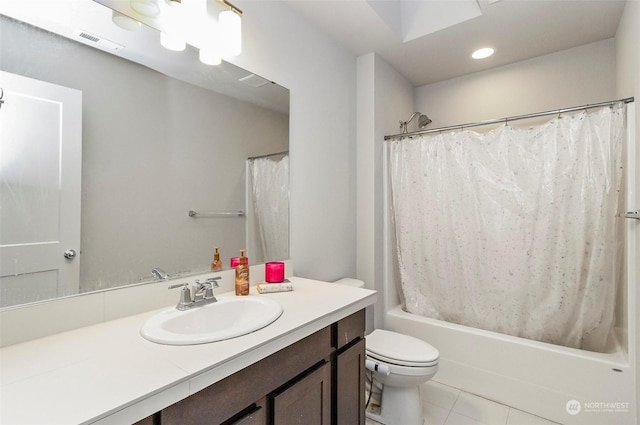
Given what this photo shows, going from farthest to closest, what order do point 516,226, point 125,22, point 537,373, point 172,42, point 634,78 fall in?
1. point 516,226
2. point 537,373
3. point 634,78
4. point 172,42
5. point 125,22

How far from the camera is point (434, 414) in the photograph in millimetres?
1761

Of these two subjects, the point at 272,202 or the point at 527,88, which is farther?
the point at 527,88

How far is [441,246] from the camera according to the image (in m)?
2.14

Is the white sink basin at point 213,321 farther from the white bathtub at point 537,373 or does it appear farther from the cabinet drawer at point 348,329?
the white bathtub at point 537,373

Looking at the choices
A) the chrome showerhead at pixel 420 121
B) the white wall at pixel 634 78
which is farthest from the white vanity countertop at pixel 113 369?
the chrome showerhead at pixel 420 121

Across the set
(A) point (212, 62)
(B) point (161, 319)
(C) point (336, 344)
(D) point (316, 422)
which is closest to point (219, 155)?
(A) point (212, 62)

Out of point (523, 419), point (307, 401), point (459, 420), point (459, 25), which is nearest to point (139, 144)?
point (307, 401)

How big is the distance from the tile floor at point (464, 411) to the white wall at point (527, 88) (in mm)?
2143

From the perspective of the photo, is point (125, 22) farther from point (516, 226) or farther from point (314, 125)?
point (516, 226)

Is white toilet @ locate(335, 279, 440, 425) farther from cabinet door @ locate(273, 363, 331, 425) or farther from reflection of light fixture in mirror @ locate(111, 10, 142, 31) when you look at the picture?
reflection of light fixture in mirror @ locate(111, 10, 142, 31)

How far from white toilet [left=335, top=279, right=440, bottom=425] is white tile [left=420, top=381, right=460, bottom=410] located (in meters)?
0.29

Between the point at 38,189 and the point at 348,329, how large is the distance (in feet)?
3.88

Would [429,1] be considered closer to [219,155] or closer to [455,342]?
[219,155]

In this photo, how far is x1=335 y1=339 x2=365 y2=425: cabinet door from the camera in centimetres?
120
